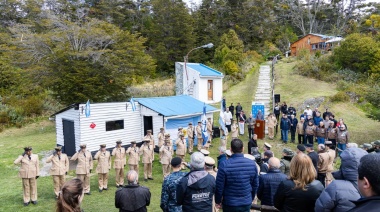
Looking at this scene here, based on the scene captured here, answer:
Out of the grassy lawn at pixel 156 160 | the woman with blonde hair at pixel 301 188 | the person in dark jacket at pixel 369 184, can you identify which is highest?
the person in dark jacket at pixel 369 184

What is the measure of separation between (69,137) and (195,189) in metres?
12.2

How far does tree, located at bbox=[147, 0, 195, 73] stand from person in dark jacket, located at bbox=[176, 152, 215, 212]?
34.0 meters

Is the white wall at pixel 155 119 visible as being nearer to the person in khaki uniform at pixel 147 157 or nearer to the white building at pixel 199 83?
the person in khaki uniform at pixel 147 157

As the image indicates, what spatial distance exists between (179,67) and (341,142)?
53.5 feet

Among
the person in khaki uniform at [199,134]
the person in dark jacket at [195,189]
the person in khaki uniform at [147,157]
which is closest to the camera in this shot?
the person in dark jacket at [195,189]

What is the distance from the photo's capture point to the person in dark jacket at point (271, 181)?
511 centimetres

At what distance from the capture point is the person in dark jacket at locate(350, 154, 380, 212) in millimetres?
2107

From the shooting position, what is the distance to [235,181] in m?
4.68

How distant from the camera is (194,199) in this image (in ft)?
14.6

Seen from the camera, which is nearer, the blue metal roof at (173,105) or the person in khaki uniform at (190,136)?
the person in khaki uniform at (190,136)

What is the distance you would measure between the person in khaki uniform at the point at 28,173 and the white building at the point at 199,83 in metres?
16.7

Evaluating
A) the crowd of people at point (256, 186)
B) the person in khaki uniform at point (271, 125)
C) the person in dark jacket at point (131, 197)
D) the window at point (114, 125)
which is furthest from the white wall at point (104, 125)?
the person in dark jacket at point (131, 197)

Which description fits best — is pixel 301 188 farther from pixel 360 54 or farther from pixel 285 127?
pixel 360 54

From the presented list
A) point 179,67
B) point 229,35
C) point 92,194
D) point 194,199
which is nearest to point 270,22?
point 229,35
